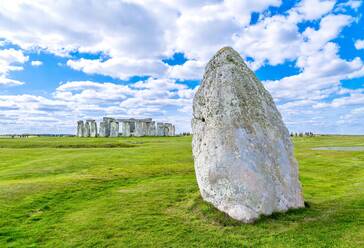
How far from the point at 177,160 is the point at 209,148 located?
22.5 metres

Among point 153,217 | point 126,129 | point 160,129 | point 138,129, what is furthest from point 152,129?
point 153,217

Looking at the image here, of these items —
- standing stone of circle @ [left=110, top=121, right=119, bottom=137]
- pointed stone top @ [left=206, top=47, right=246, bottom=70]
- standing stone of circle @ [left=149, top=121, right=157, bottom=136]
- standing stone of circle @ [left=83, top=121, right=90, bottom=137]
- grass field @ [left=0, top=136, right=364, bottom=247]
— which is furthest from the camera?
standing stone of circle @ [left=149, top=121, right=157, bottom=136]

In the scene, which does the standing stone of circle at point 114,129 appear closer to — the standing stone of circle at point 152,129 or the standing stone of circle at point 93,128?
the standing stone of circle at point 93,128

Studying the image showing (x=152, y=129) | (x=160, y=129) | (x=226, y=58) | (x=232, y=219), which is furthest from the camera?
(x=160, y=129)

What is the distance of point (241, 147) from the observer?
13375mm

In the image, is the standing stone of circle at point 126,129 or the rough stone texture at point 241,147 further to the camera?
the standing stone of circle at point 126,129

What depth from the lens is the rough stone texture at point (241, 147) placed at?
42.7ft

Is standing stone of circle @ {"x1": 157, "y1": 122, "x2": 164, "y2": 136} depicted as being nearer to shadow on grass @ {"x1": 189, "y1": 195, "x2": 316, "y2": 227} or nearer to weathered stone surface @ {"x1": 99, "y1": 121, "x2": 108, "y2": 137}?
weathered stone surface @ {"x1": 99, "y1": 121, "x2": 108, "y2": 137}

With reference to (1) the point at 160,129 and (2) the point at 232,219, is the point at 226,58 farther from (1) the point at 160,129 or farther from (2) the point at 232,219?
(1) the point at 160,129

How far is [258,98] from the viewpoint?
1464 centimetres

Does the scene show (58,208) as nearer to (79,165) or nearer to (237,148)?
(237,148)

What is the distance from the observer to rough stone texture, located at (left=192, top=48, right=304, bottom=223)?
1302 cm

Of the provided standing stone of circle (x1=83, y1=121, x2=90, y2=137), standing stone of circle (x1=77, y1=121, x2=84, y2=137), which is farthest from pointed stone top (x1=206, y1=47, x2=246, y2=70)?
Result: standing stone of circle (x1=77, y1=121, x2=84, y2=137)

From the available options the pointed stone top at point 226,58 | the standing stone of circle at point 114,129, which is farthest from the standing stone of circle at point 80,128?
the pointed stone top at point 226,58
